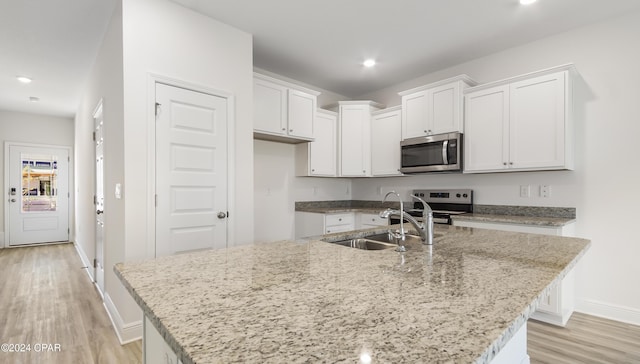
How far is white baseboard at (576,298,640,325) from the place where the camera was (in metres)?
2.63

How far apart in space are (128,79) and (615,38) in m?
4.12

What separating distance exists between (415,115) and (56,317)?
13.7ft

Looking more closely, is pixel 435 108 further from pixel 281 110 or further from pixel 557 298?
pixel 557 298

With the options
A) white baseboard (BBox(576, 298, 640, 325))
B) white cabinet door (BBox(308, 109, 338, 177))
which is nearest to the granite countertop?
white baseboard (BBox(576, 298, 640, 325))

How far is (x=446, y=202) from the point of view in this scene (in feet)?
12.3

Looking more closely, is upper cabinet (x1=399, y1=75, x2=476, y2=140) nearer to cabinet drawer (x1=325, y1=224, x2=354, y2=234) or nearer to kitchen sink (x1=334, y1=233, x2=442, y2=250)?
cabinet drawer (x1=325, y1=224, x2=354, y2=234)

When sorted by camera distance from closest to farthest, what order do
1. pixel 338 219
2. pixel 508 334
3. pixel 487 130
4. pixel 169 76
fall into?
pixel 508 334 → pixel 169 76 → pixel 487 130 → pixel 338 219

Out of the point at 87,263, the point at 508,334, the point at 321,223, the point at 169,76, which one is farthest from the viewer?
the point at 87,263

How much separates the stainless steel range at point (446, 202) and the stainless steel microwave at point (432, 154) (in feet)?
1.20

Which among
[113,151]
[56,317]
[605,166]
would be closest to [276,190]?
[113,151]

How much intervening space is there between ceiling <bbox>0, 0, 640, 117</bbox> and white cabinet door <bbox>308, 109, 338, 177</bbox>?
1.99 feet

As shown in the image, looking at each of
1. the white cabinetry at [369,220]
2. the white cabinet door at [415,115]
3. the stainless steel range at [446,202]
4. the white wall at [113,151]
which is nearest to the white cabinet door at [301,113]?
the white cabinet door at [415,115]

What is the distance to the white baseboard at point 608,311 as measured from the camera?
2628 mm

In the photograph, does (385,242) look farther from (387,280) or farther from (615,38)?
(615,38)
